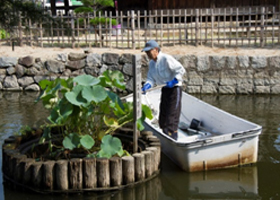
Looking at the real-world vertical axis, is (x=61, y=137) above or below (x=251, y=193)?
above

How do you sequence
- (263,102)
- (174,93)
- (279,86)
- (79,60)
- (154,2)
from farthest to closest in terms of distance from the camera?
1. (154,2)
2. (79,60)
3. (279,86)
4. (263,102)
5. (174,93)

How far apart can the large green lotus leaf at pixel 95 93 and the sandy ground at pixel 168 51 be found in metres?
7.48

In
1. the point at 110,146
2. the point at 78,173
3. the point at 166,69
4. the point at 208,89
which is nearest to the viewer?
the point at 78,173

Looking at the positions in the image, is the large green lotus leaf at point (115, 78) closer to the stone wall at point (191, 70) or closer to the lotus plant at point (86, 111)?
the lotus plant at point (86, 111)

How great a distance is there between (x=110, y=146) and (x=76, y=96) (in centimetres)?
82

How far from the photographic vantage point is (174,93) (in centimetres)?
681

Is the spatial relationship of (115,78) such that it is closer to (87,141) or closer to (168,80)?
(168,80)

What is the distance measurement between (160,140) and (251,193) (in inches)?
69.8

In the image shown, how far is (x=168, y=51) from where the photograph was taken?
44.5 ft

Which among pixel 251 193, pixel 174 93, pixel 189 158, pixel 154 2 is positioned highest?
pixel 154 2

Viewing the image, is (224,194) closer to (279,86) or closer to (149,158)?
(149,158)

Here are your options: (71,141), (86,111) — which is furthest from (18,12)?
(71,141)

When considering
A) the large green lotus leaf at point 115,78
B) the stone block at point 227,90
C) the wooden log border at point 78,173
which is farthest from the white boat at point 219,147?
the stone block at point 227,90

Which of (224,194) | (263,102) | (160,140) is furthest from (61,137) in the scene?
(263,102)
